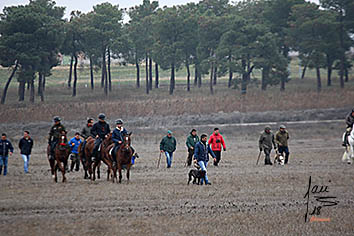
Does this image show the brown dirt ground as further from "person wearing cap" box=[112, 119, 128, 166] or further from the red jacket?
"person wearing cap" box=[112, 119, 128, 166]

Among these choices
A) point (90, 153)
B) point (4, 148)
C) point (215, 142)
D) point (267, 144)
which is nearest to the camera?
point (90, 153)

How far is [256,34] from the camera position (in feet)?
223

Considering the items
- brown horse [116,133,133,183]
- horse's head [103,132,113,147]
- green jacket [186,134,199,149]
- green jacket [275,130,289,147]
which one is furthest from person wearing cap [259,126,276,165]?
brown horse [116,133,133,183]

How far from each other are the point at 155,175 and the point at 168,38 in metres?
54.7

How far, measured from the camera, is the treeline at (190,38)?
64.5 metres

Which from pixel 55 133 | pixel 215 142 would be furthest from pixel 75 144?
pixel 215 142

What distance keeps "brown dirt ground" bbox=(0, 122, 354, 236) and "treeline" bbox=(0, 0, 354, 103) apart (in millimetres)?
41206

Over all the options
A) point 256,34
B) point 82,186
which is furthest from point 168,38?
point 82,186

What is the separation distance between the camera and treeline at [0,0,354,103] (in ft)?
212

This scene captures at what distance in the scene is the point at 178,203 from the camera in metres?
14.9

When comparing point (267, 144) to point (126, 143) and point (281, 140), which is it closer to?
point (281, 140)

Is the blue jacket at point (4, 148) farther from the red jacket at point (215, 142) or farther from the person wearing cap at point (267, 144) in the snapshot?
the person wearing cap at point (267, 144)

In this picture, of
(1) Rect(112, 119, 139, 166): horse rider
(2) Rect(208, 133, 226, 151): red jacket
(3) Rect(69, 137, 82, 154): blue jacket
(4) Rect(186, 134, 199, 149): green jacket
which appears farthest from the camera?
(4) Rect(186, 134, 199, 149): green jacket

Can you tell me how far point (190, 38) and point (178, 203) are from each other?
61538mm
